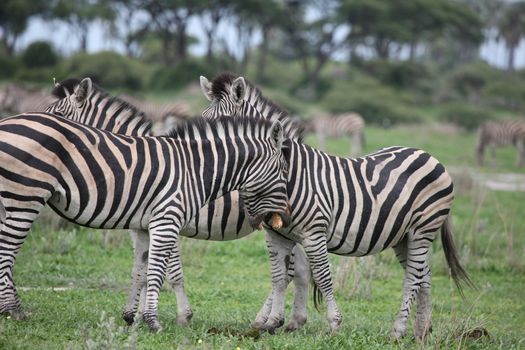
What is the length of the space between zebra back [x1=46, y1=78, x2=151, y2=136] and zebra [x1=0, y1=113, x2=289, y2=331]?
744mm

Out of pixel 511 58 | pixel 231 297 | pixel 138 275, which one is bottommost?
pixel 231 297

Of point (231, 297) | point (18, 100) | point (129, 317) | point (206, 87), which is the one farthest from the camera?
point (18, 100)

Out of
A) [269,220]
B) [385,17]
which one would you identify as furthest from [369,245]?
[385,17]

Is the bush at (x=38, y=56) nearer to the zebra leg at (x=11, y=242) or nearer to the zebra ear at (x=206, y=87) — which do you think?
the zebra ear at (x=206, y=87)

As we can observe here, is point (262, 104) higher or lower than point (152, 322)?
higher

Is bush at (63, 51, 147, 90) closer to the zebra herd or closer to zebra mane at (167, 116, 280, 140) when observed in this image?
the zebra herd

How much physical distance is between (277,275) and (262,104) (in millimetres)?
1750

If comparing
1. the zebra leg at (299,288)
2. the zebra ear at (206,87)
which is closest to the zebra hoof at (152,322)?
the zebra leg at (299,288)

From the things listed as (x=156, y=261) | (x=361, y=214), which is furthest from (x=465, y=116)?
(x=156, y=261)

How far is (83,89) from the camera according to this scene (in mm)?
7637

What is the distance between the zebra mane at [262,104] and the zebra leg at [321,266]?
3.35 feet

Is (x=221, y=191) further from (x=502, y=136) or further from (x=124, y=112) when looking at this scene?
(x=502, y=136)

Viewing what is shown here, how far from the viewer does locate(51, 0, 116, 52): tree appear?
5391cm

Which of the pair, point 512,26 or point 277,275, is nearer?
point 277,275
